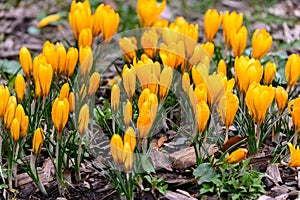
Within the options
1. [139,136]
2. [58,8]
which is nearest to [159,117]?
[139,136]

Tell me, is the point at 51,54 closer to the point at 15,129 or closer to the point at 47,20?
the point at 15,129

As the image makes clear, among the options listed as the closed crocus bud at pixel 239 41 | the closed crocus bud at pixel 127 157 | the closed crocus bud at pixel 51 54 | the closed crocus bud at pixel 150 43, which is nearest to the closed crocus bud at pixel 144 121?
the closed crocus bud at pixel 127 157

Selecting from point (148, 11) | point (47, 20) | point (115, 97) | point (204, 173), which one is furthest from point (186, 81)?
point (47, 20)

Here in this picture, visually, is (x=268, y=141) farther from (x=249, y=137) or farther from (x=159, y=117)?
(x=159, y=117)

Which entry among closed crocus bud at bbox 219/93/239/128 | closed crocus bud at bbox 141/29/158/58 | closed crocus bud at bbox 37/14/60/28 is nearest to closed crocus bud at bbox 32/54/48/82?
closed crocus bud at bbox 141/29/158/58

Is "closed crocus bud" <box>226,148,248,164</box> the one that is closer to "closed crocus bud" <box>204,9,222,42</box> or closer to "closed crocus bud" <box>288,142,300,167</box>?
"closed crocus bud" <box>288,142,300,167</box>
